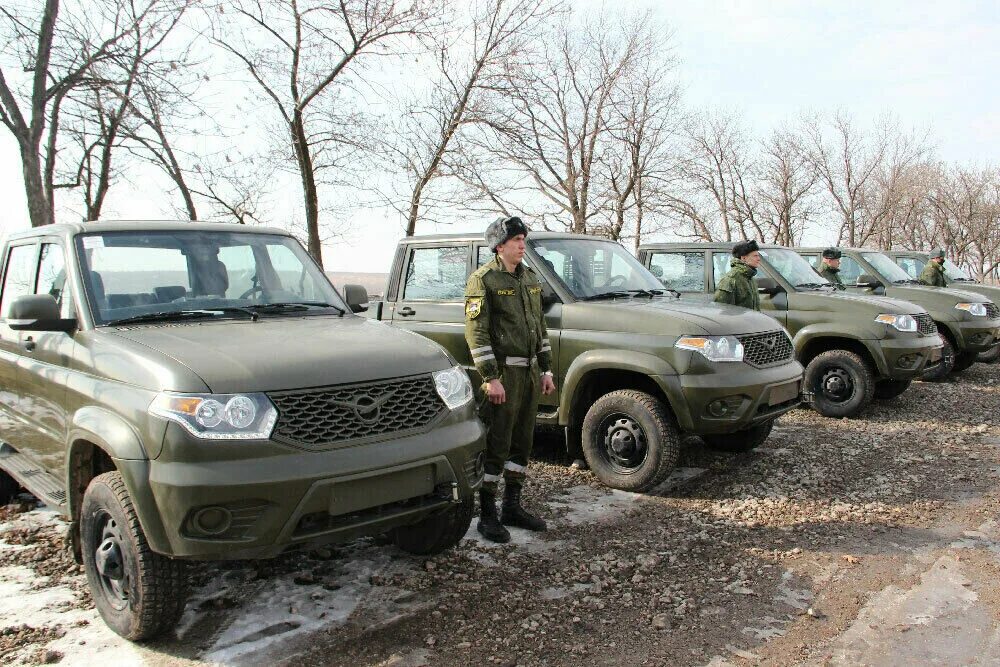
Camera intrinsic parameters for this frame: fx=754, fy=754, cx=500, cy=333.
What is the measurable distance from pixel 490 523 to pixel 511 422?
25.3 inches

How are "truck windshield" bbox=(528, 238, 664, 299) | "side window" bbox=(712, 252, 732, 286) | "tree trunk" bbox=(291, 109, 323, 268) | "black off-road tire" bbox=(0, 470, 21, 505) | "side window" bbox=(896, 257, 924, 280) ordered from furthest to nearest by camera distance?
"tree trunk" bbox=(291, 109, 323, 268), "side window" bbox=(896, 257, 924, 280), "side window" bbox=(712, 252, 732, 286), "truck windshield" bbox=(528, 238, 664, 299), "black off-road tire" bbox=(0, 470, 21, 505)

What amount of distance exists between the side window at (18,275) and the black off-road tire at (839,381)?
24.8ft

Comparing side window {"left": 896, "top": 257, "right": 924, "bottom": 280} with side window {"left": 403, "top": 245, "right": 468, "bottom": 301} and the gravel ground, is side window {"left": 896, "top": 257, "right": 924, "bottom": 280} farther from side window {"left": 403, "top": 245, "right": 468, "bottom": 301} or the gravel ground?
side window {"left": 403, "top": 245, "right": 468, "bottom": 301}

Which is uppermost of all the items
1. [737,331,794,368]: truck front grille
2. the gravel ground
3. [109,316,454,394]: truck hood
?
[109,316,454,394]: truck hood

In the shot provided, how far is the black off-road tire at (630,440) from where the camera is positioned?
548cm

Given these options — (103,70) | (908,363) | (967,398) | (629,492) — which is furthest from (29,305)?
(103,70)

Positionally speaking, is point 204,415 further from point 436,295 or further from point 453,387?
point 436,295

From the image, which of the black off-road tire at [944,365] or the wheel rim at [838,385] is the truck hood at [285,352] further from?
the black off-road tire at [944,365]

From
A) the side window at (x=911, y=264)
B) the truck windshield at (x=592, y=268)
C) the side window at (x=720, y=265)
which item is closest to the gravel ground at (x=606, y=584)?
the truck windshield at (x=592, y=268)

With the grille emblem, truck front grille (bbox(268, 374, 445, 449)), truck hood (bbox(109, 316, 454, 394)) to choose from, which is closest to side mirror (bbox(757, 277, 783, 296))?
Result: truck hood (bbox(109, 316, 454, 394))

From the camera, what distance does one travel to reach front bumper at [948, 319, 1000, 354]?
34.7 feet

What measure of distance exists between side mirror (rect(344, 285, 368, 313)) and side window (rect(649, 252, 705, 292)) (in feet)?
16.6

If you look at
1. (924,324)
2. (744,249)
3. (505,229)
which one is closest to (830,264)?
(924,324)

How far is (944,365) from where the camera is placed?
416 inches
